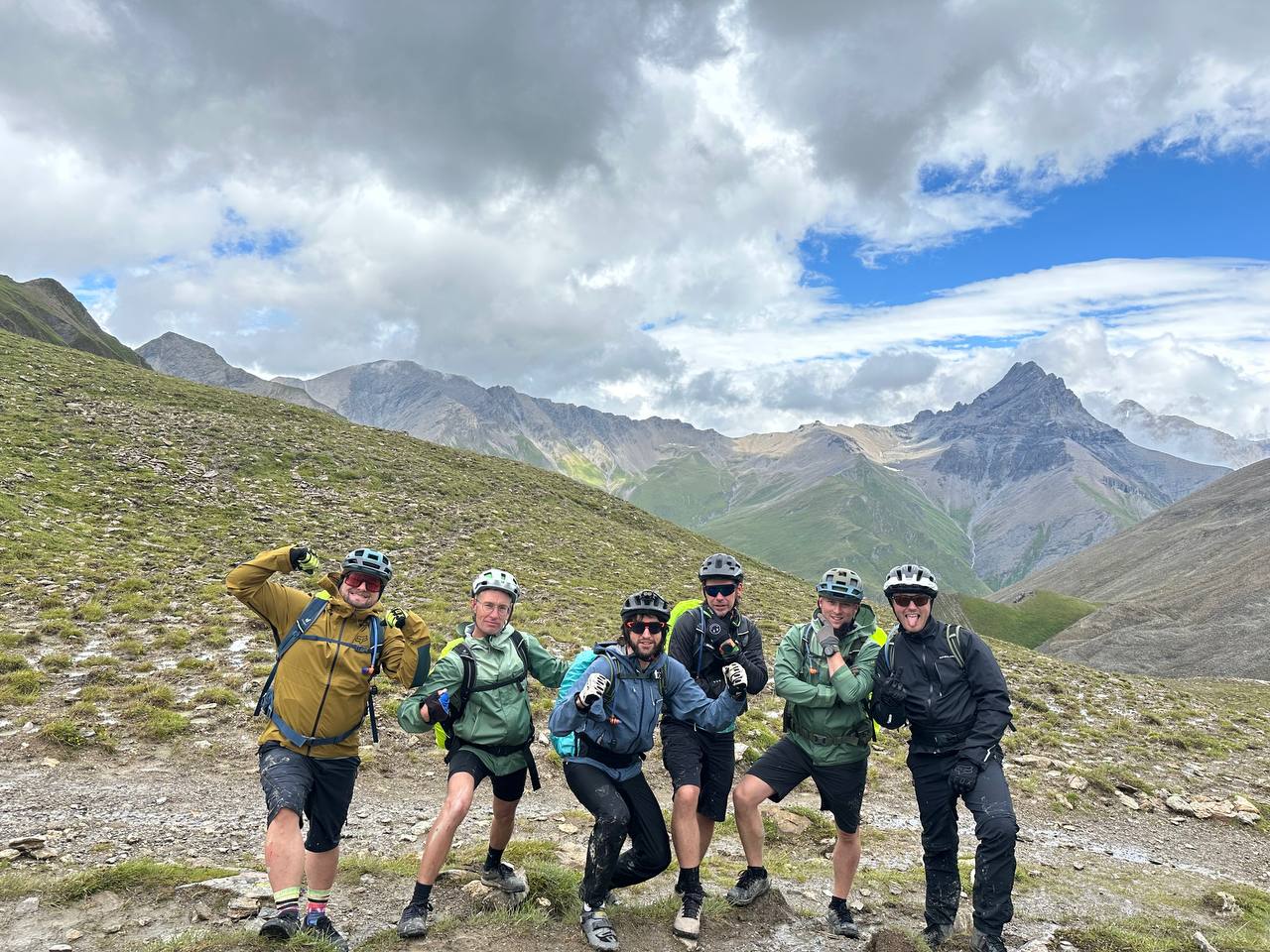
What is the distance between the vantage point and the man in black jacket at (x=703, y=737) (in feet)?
25.8

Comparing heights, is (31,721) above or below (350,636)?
below

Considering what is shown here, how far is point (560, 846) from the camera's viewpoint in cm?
1008

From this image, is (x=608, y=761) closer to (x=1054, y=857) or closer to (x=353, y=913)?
(x=353, y=913)

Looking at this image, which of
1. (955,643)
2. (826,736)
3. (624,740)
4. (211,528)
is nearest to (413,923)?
(624,740)

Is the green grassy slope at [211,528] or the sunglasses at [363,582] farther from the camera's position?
the green grassy slope at [211,528]

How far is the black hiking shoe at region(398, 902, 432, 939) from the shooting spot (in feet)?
22.6

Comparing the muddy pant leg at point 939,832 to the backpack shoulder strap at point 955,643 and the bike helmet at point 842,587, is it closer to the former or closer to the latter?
the backpack shoulder strap at point 955,643

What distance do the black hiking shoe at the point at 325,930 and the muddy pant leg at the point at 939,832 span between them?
6673 mm

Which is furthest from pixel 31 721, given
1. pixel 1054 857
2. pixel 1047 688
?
pixel 1047 688

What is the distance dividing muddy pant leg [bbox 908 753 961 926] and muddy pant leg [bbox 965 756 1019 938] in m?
0.51

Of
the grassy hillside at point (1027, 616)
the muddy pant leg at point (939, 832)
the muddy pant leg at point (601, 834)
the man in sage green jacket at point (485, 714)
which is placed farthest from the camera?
the grassy hillside at point (1027, 616)

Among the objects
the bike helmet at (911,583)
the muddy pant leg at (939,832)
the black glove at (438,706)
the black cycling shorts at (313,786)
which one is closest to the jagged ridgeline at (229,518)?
the black cycling shorts at (313,786)

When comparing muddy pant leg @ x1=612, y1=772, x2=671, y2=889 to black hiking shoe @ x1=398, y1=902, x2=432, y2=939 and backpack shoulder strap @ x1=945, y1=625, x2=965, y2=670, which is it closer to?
black hiking shoe @ x1=398, y1=902, x2=432, y2=939

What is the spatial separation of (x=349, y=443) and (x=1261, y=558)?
145382mm
